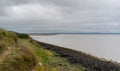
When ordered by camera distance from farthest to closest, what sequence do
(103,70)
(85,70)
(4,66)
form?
(103,70)
(85,70)
(4,66)

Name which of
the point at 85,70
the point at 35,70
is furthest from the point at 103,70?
the point at 35,70

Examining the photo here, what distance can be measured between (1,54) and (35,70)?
113cm

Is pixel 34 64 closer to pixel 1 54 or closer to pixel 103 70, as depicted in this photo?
pixel 1 54

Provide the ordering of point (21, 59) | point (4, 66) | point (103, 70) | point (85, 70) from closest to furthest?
1. point (4, 66)
2. point (21, 59)
3. point (85, 70)
4. point (103, 70)

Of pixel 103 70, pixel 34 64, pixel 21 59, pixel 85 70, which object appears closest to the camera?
pixel 21 59

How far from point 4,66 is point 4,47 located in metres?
1.68

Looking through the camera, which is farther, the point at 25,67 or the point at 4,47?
the point at 4,47

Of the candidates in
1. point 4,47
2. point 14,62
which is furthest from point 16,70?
point 4,47

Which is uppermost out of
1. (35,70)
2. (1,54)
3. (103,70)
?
(1,54)

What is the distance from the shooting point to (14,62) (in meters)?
6.61

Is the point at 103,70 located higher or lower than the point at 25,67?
lower

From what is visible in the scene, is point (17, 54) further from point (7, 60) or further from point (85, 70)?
point (85, 70)

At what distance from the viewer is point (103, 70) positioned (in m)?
24.4

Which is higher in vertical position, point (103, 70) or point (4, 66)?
point (4, 66)
